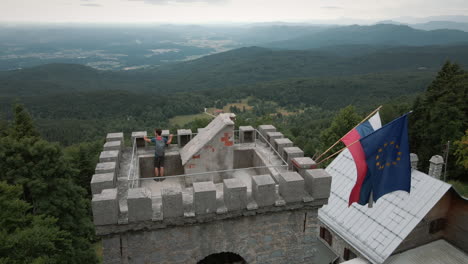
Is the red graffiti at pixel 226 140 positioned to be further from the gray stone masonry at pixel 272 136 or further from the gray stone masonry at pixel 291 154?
the gray stone masonry at pixel 272 136

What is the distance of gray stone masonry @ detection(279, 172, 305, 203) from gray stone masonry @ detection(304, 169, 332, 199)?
1.01 ft

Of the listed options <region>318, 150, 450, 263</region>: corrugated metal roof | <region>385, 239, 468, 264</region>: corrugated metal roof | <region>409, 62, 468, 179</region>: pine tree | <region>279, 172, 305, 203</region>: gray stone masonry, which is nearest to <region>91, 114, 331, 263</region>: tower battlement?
<region>279, 172, 305, 203</region>: gray stone masonry

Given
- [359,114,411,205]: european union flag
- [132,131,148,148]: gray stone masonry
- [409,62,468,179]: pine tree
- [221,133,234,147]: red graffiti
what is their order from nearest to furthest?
[221,133,234,147]: red graffiti
[359,114,411,205]: european union flag
[132,131,148,148]: gray stone masonry
[409,62,468,179]: pine tree

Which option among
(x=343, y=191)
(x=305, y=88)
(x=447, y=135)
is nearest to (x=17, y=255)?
(x=343, y=191)

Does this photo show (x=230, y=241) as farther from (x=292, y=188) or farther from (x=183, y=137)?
(x=183, y=137)

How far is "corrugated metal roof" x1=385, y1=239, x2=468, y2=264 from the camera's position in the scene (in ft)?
56.6

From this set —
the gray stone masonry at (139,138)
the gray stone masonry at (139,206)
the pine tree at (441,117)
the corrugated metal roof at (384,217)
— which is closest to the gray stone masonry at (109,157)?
the gray stone masonry at (139,138)

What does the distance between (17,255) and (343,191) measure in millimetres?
17336

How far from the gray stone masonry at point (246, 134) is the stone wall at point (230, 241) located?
399 centimetres

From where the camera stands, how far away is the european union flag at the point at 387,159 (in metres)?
9.46

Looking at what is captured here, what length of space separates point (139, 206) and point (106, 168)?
1822mm

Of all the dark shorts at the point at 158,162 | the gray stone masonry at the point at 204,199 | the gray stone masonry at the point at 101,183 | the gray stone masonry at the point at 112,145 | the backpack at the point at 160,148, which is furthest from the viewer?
the dark shorts at the point at 158,162

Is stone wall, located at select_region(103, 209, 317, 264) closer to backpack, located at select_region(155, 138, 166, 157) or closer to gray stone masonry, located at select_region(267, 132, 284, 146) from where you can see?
backpack, located at select_region(155, 138, 166, 157)

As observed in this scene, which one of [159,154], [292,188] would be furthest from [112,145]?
[292,188]
